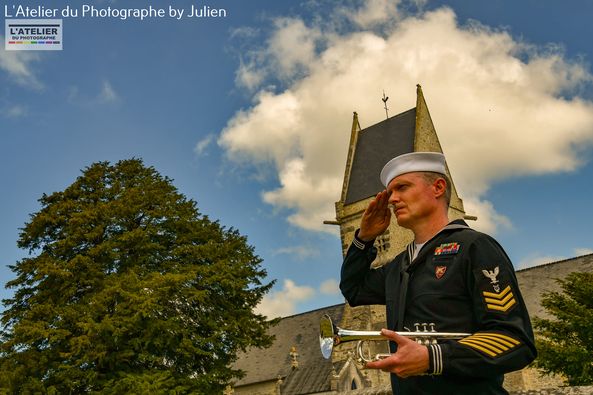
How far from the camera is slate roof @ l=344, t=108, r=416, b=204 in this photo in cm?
3706

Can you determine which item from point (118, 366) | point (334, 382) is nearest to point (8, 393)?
point (118, 366)

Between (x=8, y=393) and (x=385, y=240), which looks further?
(x=385, y=240)

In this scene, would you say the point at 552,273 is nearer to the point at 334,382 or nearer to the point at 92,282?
the point at 334,382

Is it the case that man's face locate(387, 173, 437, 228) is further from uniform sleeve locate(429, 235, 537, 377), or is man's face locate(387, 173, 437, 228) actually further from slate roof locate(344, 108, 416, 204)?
slate roof locate(344, 108, 416, 204)

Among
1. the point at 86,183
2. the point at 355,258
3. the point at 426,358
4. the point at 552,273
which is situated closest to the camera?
the point at 426,358

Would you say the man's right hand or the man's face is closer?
the man's face

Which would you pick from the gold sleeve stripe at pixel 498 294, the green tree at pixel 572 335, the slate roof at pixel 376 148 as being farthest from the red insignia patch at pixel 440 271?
the slate roof at pixel 376 148

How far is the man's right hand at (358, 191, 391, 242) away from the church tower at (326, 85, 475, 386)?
30136 mm

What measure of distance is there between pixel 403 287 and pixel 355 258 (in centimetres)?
52

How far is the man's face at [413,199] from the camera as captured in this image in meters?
3.07

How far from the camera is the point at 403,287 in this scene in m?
2.96

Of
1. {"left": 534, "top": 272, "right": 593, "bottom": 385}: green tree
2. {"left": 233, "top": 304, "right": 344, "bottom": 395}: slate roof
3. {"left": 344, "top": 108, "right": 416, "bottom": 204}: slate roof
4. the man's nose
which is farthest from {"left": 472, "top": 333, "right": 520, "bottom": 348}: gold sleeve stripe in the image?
{"left": 233, "top": 304, "right": 344, "bottom": 395}: slate roof

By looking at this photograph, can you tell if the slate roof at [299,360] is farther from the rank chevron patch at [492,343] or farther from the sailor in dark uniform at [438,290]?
the rank chevron patch at [492,343]

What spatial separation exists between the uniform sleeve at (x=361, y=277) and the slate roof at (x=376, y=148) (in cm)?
3260
